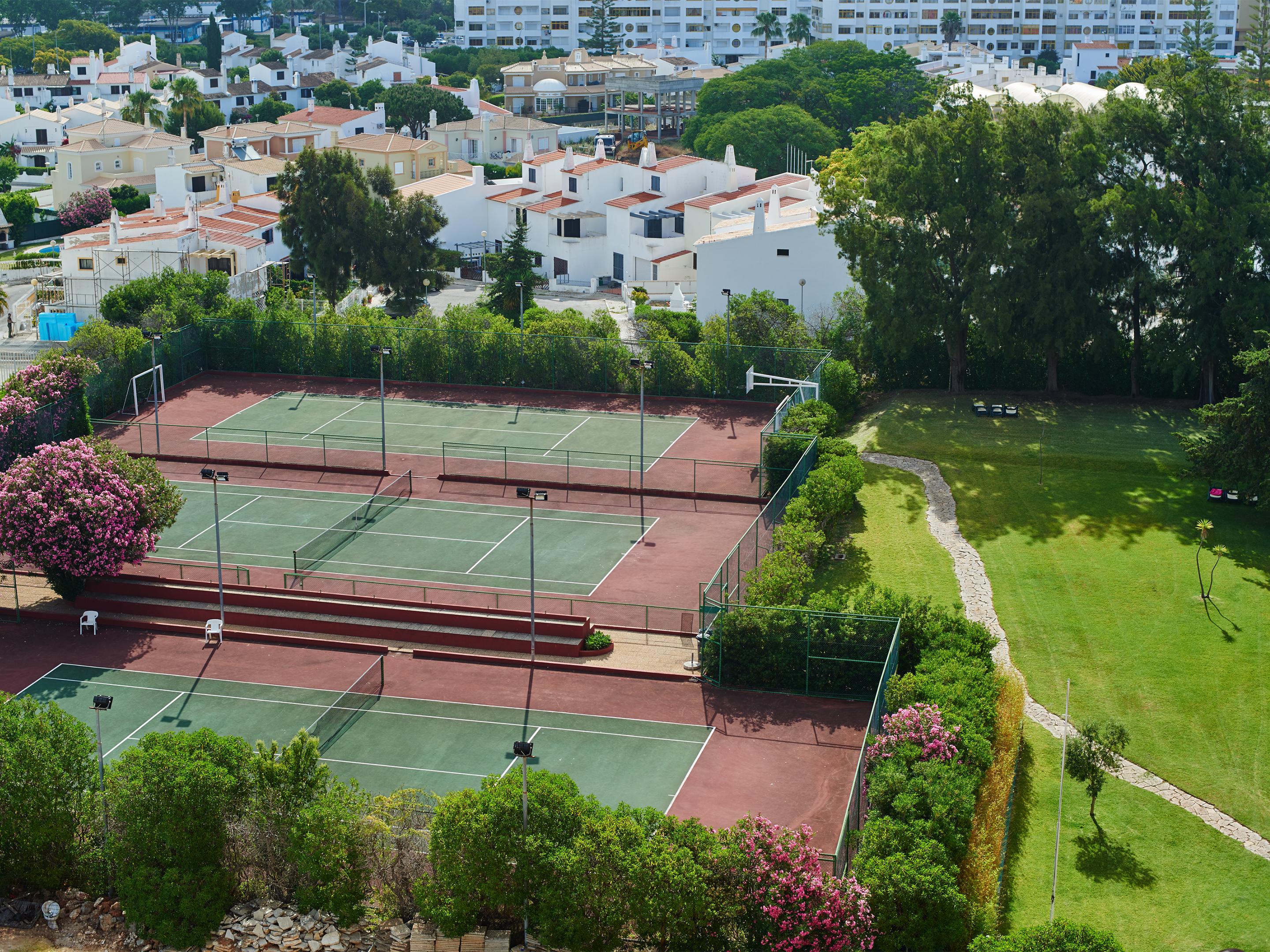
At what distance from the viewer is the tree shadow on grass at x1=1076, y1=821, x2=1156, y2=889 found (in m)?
30.2

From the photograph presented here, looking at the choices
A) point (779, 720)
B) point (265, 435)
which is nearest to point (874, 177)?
point (265, 435)

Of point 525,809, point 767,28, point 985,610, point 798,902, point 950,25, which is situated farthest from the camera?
point 767,28

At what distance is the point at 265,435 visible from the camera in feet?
182

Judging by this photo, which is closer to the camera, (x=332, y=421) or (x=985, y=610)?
(x=985, y=610)

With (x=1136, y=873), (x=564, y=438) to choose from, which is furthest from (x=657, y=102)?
(x=1136, y=873)

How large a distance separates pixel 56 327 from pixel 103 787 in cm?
4819

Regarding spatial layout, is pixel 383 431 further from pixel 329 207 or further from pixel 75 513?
pixel 329 207

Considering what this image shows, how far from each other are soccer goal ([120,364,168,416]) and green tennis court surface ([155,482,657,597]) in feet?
27.3

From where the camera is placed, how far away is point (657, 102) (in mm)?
153750

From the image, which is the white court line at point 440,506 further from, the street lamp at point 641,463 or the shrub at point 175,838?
the shrub at point 175,838

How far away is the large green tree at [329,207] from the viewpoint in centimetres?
7444

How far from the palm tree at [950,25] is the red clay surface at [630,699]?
6708 inches

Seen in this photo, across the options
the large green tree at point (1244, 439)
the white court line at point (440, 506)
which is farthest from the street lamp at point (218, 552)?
the large green tree at point (1244, 439)

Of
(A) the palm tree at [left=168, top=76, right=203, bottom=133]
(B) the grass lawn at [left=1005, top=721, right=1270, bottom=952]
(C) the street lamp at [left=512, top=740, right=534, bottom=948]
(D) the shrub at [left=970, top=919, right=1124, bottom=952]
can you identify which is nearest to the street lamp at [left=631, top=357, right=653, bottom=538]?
(B) the grass lawn at [left=1005, top=721, right=1270, bottom=952]
